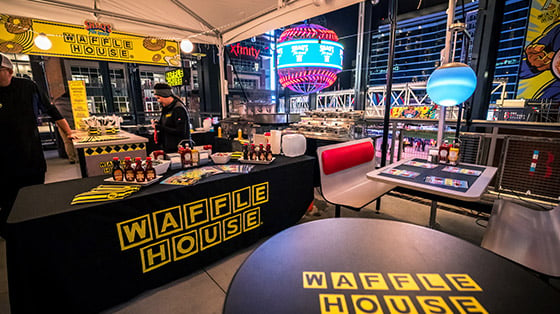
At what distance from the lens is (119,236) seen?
144 cm

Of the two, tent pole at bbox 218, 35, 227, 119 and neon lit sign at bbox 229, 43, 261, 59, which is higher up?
neon lit sign at bbox 229, 43, 261, 59

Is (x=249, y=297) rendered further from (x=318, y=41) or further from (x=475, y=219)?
(x=318, y=41)

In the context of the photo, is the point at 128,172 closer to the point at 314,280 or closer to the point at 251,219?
the point at 251,219

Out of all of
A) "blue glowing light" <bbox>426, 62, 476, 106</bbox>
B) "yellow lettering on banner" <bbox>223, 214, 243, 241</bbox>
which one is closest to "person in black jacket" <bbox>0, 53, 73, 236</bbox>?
"yellow lettering on banner" <bbox>223, 214, 243, 241</bbox>

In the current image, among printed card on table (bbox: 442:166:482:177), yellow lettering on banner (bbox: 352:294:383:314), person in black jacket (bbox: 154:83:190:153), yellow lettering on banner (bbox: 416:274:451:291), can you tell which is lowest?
yellow lettering on banner (bbox: 352:294:383:314)

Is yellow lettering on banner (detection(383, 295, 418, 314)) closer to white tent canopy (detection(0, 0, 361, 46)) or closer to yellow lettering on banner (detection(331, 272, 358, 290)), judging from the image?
yellow lettering on banner (detection(331, 272, 358, 290))

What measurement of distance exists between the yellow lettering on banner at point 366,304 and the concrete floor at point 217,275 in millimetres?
1184

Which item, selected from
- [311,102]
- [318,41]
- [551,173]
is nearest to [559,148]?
[551,173]

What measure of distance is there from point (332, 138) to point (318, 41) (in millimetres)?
1449

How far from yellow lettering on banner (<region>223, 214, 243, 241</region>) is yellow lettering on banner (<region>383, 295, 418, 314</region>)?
1.44m

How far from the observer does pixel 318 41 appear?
346 cm

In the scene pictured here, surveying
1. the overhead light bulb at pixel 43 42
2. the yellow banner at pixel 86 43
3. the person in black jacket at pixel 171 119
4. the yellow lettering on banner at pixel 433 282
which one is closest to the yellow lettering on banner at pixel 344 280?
the yellow lettering on banner at pixel 433 282

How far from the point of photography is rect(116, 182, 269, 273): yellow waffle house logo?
1.53m

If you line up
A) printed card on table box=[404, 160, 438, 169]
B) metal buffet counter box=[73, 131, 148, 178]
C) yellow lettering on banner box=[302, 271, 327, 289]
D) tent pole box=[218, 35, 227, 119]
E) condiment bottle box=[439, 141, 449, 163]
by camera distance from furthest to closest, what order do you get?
1. tent pole box=[218, 35, 227, 119]
2. metal buffet counter box=[73, 131, 148, 178]
3. condiment bottle box=[439, 141, 449, 163]
4. printed card on table box=[404, 160, 438, 169]
5. yellow lettering on banner box=[302, 271, 327, 289]
